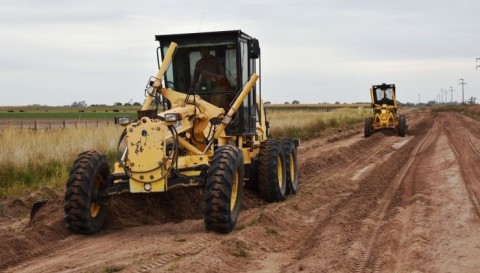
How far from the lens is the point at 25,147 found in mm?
15320

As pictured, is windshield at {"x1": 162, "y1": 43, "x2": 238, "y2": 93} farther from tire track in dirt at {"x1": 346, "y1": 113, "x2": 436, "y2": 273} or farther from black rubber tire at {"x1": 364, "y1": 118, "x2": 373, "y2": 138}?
black rubber tire at {"x1": 364, "y1": 118, "x2": 373, "y2": 138}

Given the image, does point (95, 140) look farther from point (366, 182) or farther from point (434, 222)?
point (434, 222)

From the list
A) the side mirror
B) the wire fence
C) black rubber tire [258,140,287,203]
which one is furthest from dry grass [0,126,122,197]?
the side mirror

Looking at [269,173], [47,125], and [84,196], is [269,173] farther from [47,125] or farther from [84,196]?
[47,125]

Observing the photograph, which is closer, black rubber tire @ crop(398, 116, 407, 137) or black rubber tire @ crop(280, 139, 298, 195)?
black rubber tire @ crop(280, 139, 298, 195)

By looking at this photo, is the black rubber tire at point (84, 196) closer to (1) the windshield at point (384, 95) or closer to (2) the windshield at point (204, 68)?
(2) the windshield at point (204, 68)

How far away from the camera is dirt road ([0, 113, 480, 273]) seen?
6.99 m

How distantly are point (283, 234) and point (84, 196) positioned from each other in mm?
2717

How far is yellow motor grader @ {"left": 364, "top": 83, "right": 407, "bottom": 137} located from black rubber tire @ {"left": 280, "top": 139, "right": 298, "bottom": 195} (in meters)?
18.8

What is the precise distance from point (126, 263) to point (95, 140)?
1256 cm

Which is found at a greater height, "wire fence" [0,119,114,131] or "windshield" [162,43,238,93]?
"windshield" [162,43,238,93]

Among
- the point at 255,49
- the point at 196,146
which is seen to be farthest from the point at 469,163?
the point at 196,146

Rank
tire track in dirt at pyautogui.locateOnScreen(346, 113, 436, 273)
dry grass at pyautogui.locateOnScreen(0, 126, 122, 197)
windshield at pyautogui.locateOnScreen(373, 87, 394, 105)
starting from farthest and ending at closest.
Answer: windshield at pyautogui.locateOnScreen(373, 87, 394, 105) → dry grass at pyautogui.locateOnScreen(0, 126, 122, 197) → tire track in dirt at pyautogui.locateOnScreen(346, 113, 436, 273)

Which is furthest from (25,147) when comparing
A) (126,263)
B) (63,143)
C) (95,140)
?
(126,263)
